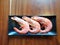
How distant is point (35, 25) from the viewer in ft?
7.93

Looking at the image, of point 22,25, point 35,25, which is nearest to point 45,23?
point 35,25

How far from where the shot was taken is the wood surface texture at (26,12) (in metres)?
2.46

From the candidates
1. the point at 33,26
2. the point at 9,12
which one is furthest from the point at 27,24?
the point at 9,12

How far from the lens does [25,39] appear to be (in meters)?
2.47

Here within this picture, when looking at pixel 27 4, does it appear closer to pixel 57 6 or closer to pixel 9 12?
pixel 9 12

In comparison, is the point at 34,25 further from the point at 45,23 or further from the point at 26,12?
the point at 26,12

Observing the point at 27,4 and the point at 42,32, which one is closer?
the point at 42,32

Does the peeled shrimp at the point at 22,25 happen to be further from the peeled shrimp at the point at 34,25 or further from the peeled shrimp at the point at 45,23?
the peeled shrimp at the point at 45,23

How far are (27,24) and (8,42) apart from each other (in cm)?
53

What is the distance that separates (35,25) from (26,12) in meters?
0.34

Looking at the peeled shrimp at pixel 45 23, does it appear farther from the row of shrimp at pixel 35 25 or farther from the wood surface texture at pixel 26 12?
the wood surface texture at pixel 26 12

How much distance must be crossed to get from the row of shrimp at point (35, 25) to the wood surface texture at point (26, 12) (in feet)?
0.46

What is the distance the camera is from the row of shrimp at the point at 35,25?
2.40m

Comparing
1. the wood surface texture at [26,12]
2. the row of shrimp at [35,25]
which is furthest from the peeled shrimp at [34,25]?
the wood surface texture at [26,12]
